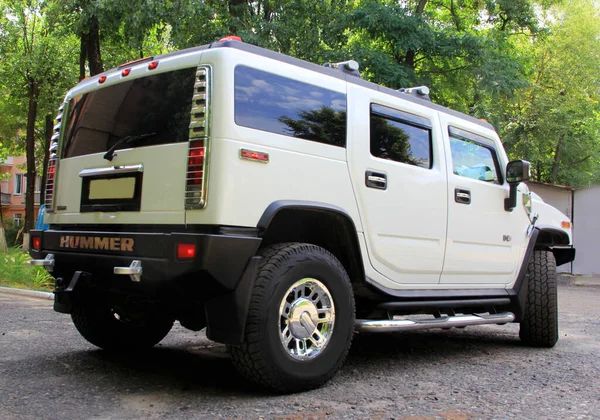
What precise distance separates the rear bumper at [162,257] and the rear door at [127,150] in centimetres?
14

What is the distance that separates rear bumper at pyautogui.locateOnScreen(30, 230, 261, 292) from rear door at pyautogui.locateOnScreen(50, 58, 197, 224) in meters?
0.14

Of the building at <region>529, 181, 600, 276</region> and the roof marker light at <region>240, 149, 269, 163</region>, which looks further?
the building at <region>529, 181, 600, 276</region>

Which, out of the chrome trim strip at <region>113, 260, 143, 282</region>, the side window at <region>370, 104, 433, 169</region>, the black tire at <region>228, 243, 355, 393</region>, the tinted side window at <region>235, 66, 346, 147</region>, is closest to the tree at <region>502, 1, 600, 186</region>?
the side window at <region>370, 104, 433, 169</region>

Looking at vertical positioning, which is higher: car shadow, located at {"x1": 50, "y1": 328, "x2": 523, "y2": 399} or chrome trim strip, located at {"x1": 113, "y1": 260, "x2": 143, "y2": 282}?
chrome trim strip, located at {"x1": 113, "y1": 260, "x2": 143, "y2": 282}

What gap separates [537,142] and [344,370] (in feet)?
64.4

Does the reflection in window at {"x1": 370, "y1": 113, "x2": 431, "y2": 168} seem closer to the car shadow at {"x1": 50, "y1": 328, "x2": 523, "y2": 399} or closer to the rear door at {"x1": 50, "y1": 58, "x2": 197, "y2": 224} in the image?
the rear door at {"x1": 50, "y1": 58, "x2": 197, "y2": 224}

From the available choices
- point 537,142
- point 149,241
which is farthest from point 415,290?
point 537,142

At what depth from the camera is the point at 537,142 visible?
71.9 ft

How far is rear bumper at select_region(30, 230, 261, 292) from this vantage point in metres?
3.31

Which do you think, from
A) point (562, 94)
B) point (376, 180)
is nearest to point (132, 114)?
point (376, 180)

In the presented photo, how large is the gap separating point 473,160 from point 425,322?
Result: 66.4 inches

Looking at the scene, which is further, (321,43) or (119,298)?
(321,43)

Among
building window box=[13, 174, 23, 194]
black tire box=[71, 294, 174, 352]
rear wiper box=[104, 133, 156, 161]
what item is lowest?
black tire box=[71, 294, 174, 352]

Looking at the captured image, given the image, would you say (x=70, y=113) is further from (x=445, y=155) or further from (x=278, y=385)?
(x=445, y=155)
